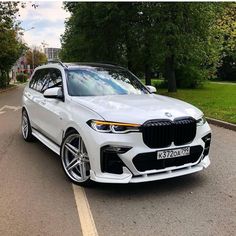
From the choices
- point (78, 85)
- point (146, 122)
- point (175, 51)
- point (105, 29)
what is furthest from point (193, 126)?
point (105, 29)

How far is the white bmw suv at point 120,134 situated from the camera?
4824 millimetres

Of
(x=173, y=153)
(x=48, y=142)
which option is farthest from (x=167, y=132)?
(x=48, y=142)

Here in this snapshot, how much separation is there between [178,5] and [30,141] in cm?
1285

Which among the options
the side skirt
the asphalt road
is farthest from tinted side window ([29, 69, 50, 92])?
the asphalt road

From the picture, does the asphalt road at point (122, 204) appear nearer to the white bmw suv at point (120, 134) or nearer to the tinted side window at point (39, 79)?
the white bmw suv at point (120, 134)

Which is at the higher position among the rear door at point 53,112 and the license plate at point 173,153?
the rear door at point 53,112

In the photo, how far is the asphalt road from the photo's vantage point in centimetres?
405

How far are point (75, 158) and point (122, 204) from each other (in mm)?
1103

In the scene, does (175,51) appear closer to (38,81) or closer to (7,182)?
(38,81)

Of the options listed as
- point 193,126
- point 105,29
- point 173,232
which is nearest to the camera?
point 173,232

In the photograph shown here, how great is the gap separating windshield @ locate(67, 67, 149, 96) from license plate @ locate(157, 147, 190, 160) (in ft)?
5.68

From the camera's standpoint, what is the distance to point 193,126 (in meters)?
5.20

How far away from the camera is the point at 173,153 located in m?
4.99

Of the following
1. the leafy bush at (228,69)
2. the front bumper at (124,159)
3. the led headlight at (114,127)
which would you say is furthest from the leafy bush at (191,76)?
the led headlight at (114,127)
